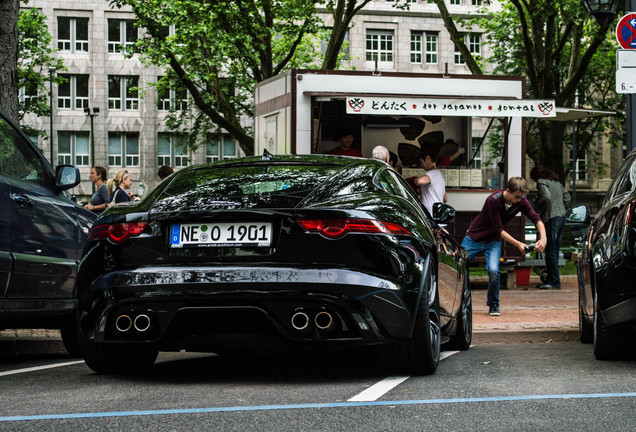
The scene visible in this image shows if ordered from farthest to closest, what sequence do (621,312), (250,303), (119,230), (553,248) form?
(553,248)
(621,312)
(119,230)
(250,303)

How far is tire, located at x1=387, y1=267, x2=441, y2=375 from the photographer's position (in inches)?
248

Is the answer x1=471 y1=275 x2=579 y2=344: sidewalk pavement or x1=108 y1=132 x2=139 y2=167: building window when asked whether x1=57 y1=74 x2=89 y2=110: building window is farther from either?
x1=471 y1=275 x2=579 y2=344: sidewalk pavement

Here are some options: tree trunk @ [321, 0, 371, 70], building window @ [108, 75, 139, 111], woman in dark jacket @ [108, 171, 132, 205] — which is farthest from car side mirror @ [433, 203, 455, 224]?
building window @ [108, 75, 139, 111]

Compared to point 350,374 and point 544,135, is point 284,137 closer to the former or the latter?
point 350,374

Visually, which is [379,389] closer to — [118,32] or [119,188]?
[119,188]

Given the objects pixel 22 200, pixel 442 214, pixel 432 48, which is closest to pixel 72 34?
pixel 432 48

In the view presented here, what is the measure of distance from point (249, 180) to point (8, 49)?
6.35m

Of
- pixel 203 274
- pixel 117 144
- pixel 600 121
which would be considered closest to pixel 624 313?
pixel 203 274

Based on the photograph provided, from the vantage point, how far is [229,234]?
5945 millimetres

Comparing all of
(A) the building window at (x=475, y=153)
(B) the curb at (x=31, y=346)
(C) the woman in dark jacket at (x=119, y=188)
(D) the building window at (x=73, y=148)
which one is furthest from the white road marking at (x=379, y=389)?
(D) the building window at (x=73, y=148)

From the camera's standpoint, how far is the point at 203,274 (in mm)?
5887

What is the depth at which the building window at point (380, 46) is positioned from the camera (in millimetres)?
59469

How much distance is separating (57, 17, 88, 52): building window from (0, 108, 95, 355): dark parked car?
5103 cm

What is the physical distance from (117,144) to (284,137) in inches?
1691
